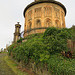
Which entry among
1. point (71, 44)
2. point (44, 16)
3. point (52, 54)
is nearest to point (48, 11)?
point (44, 16)

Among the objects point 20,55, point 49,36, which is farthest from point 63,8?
point 20,55

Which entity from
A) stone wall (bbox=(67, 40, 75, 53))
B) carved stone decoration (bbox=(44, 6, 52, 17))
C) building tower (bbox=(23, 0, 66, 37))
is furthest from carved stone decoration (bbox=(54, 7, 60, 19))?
stone wall (bbox=(67, 40, 75, 53))

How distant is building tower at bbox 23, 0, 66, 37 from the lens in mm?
17438

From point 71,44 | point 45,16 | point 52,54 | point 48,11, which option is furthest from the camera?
point 48,11

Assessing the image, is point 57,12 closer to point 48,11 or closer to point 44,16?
point 48,11

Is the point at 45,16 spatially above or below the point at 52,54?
above

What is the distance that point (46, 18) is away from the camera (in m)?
17.5

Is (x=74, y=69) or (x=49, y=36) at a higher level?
(x=49, y=36)

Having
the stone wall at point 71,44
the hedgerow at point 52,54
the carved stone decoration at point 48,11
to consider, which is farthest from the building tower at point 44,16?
the stone wall at point 71,44

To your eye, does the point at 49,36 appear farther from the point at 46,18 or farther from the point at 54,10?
the point at 54,10

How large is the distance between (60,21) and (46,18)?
3343mm

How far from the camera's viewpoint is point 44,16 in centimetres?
1764

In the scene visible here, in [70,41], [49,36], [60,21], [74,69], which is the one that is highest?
[60,21]

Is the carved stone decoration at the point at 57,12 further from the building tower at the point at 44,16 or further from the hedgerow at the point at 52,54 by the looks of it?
the hedgerow at the point at 52,54
